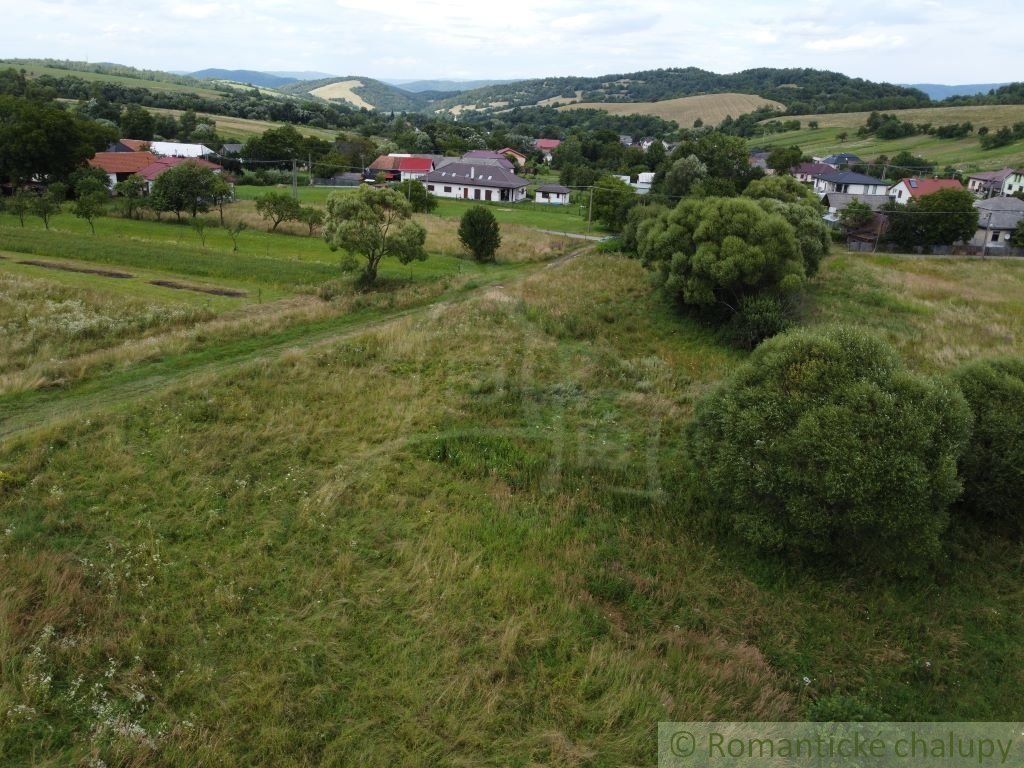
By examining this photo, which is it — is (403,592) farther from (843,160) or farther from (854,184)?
(843,160)

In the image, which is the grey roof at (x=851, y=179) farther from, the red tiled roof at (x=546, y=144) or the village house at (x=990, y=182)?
the red tiled roof at (x=546, y=144)

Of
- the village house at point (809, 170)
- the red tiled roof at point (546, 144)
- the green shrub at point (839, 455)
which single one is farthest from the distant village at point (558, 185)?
the green shrub at point (839, 455)

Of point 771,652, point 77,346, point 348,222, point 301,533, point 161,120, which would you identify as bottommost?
point 771,652

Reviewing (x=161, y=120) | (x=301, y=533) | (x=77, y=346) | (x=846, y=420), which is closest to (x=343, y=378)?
(x=301, y=533)

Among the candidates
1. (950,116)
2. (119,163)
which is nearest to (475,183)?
(119,163)

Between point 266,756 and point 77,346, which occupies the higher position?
point 77,346

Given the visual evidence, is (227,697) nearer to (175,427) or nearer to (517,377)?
(175,427)

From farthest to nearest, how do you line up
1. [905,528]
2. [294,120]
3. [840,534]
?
[294,120] < [840,534] < [905,528]
